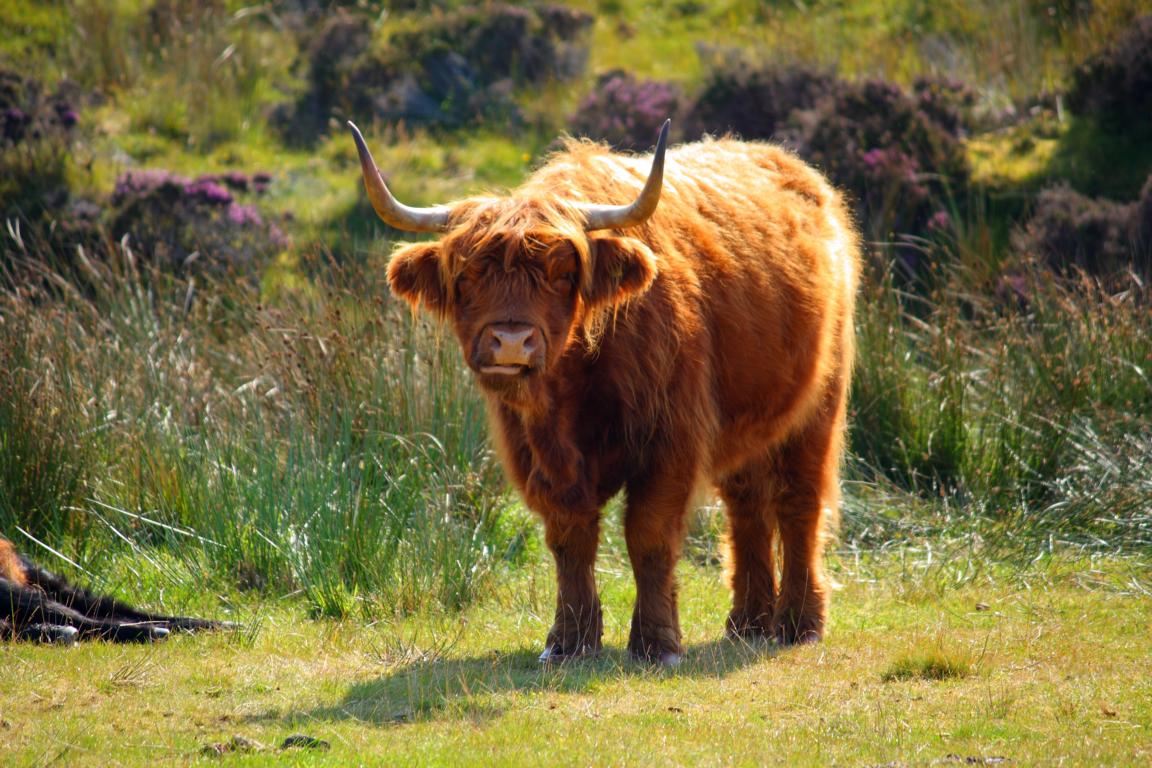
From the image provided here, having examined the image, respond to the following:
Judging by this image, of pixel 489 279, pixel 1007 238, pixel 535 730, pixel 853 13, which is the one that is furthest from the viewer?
pixel 853 13

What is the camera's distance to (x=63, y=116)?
14.8 metres

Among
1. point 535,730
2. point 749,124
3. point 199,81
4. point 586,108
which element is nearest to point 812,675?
point 535,730

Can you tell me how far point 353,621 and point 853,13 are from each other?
51.9ft

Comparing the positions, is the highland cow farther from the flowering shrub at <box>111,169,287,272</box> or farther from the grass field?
the flowering shrub at <box>111,169,287,272</box>

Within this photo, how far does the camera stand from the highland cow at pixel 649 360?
15.5 feet

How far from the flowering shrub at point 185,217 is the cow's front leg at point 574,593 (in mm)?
7548

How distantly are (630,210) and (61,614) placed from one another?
9.09 ft

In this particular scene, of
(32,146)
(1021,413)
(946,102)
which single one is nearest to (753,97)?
(946,102)

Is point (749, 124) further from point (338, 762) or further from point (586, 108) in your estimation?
point (338, 762)

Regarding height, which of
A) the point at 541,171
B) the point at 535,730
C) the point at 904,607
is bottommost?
the point at 904,607

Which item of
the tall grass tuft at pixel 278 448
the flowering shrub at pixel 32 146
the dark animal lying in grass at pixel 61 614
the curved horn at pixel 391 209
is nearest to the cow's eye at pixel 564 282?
the curved horn at pixel 391 209

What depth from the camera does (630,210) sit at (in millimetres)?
4863

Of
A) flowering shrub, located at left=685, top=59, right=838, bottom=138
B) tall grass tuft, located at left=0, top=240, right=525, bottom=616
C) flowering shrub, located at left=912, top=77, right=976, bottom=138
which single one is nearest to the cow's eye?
tall grass tuft, located at left=0, top=240, right=525, bottom=616

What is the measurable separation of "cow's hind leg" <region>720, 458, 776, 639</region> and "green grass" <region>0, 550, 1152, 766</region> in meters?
0.25
